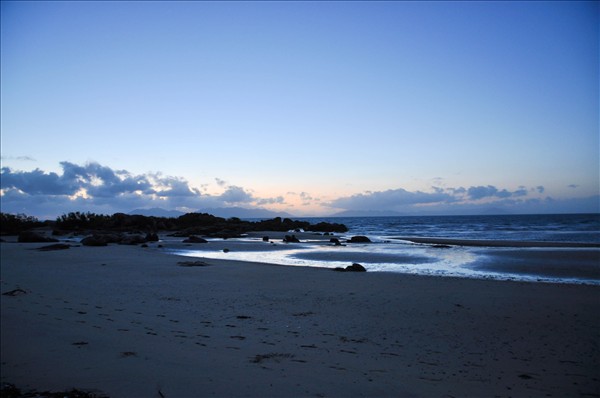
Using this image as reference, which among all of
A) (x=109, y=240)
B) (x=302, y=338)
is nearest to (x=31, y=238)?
(x=109, y=240)

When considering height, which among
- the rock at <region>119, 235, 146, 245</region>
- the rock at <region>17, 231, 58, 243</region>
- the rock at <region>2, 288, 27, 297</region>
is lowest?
the rock at <region>2, 288, 27, 297</region>

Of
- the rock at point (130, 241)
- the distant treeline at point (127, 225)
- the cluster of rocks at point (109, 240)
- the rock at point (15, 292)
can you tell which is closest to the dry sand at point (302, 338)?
the rock at point (15, 292)

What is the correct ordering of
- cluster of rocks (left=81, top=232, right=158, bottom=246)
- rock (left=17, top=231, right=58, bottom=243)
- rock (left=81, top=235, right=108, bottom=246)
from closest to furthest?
rock (left=81, top=235, right=108, bottom=246)
cluster of rocks (left=81, top=232, right=158, bottom=246)
rock (left=17, top=231, right=58, bottom=243)

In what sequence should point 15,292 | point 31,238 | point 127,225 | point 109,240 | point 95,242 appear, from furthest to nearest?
1. point 127,225
2. point 109,240
3. point 31,238
4. point 95,242
5. point 15,292

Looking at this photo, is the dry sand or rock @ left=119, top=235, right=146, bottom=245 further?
rock @ left=119, top=235, right=146, bottom=245

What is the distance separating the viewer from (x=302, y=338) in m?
7.38

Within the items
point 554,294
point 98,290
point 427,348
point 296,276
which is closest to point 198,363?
point 427,348

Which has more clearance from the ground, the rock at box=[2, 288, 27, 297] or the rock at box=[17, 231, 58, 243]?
the rock at box=[17, 231, 58, 243]

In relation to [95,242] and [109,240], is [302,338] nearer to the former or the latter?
[95,242]

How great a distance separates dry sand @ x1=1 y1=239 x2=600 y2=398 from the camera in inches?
211

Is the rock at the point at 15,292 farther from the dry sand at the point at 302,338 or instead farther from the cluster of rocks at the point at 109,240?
the cluster of rocks at the point at 109,240

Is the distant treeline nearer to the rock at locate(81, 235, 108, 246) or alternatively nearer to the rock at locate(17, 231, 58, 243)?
the rock at locate(17, 231, 58, 243)

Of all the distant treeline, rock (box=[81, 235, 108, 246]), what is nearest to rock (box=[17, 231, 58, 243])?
rock (box=[81, 235, 108, 246])

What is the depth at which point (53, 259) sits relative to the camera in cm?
1956
